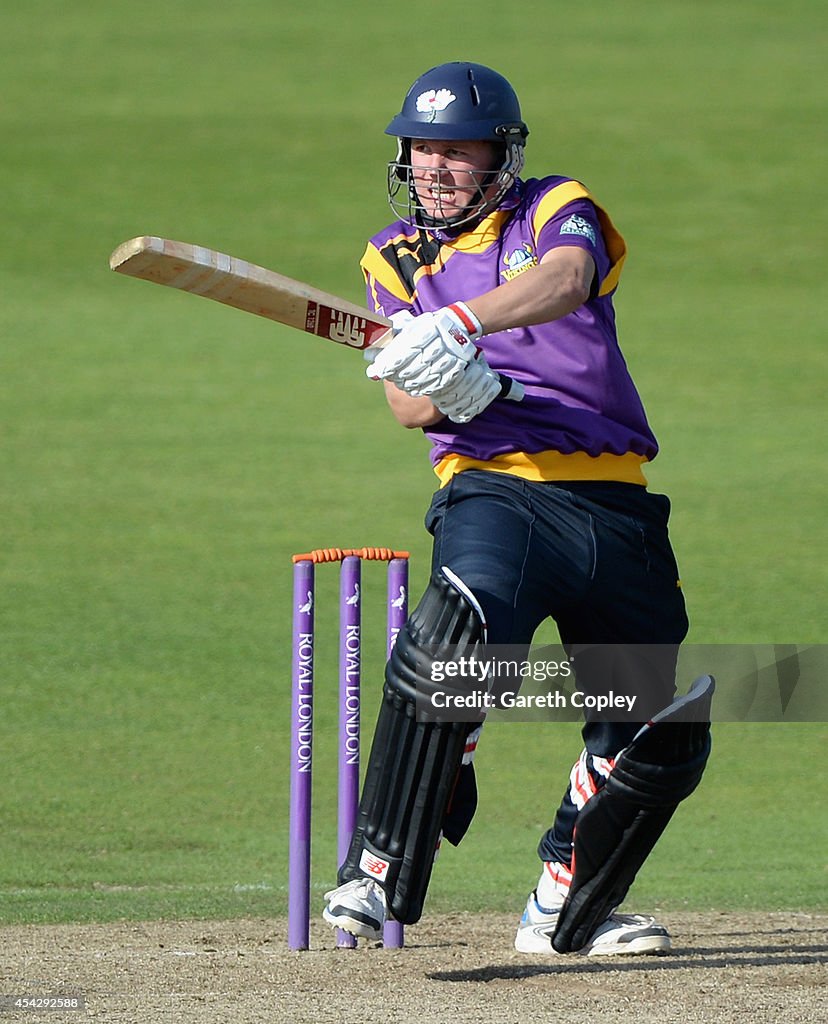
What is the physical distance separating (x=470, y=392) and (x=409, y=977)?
110 cm

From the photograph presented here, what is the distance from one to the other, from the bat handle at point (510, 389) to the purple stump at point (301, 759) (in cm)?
61

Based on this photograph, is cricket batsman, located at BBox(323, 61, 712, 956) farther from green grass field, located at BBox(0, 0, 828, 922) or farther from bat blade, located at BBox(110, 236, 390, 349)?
green grass field, located at BBox(0, 0, 828, 922)

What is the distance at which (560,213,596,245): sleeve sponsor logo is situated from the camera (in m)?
3.44

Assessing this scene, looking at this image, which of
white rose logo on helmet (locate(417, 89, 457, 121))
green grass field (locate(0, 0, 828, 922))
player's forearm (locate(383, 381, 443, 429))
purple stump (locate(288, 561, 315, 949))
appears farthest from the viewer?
green grass field (locate(0, 0, 828, 922))

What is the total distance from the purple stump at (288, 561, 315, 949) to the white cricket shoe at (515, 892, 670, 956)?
0.45 meters

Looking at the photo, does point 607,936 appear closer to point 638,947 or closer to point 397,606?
point 638,947

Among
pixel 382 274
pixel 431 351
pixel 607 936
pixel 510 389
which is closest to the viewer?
pixel 431 351

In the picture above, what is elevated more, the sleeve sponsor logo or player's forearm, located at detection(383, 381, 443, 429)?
the sleeve sponsor logo

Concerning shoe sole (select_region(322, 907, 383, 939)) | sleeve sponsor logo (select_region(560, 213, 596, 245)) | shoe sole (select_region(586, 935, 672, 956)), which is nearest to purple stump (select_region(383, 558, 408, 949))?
shoe sole (select_region(586, 935, 672, 956))

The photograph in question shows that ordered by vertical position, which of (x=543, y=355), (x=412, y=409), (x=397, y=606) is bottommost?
(x=397, y=606)

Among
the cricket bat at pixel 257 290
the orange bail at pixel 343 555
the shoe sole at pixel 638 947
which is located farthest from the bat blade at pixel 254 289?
the shoe sole at pixel 638 947

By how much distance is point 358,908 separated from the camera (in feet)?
10.6

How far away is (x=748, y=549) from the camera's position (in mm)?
8688

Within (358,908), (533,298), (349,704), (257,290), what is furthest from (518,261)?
(358,908)
